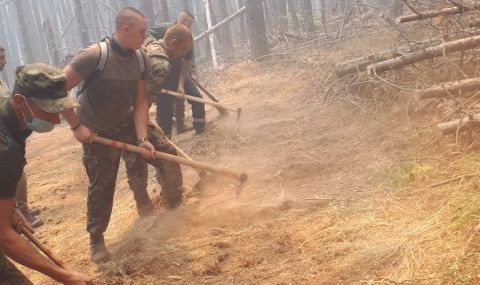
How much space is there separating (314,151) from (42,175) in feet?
15.9

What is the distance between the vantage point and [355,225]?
3.65m

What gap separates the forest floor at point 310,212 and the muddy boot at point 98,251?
0.28 ft

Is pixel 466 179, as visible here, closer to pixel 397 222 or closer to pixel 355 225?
pixel 397 222

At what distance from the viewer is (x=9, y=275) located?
2609 millimetres

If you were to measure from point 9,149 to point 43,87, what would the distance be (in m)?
0.36

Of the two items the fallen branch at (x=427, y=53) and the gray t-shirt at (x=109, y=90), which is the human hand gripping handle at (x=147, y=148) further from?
the fallen branch at (x=427, y=53)

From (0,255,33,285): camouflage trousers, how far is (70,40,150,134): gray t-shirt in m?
1.68

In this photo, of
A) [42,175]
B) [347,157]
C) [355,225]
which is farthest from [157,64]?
[42,175]

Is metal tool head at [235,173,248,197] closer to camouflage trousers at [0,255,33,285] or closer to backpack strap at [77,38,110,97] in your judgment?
backpack strap at [77,38,110,97]

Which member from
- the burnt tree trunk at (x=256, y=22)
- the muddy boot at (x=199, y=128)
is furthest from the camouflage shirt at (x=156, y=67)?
the burnt tree trunk at (x=256, y=22)

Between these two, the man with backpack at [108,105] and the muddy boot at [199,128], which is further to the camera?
the muddy boot at [199,128]

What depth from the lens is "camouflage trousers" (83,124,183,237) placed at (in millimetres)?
4129

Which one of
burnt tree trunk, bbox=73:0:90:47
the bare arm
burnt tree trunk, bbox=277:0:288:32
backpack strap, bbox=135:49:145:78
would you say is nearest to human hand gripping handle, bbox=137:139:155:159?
the bare arm

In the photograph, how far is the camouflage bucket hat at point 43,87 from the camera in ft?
8.04
